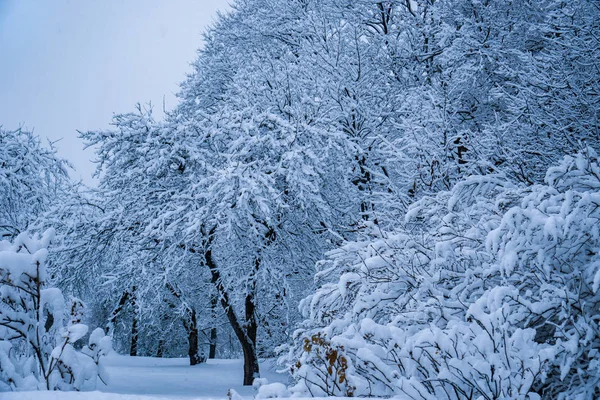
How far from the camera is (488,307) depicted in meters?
2.97

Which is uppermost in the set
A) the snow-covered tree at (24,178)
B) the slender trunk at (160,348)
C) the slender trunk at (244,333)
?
the snow-covered tree at (24,178)

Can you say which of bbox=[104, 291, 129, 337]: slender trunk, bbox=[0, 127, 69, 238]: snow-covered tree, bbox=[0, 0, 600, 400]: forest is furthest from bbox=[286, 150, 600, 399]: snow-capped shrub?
bbox=[0, 127, 69, 238]: snow-covered tree

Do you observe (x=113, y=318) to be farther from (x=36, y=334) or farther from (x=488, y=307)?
(x=488, y=307)

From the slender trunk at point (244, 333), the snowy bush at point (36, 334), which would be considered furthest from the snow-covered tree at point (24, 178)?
the snowy bush at point (36, 334)

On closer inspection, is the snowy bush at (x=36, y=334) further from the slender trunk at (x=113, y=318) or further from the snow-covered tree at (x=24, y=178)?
the snow-covered tree at (x=24, y=178)

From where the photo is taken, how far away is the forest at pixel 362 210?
2.90m

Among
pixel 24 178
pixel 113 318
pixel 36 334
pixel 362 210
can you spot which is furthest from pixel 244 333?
pixel 24 178

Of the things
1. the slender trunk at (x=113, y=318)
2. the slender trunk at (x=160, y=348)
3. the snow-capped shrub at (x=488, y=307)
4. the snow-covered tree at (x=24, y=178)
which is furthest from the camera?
the slender trunk at (x=160, y=348)

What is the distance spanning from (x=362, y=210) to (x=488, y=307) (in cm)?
644

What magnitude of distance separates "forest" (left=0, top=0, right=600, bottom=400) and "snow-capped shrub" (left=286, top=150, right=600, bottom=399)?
2 cm

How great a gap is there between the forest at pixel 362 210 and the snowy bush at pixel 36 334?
0.05ft

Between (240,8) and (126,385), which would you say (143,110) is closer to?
(126,385)

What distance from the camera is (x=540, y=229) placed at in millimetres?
3127

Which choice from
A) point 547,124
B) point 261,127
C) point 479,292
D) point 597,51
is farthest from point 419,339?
point 261,127
